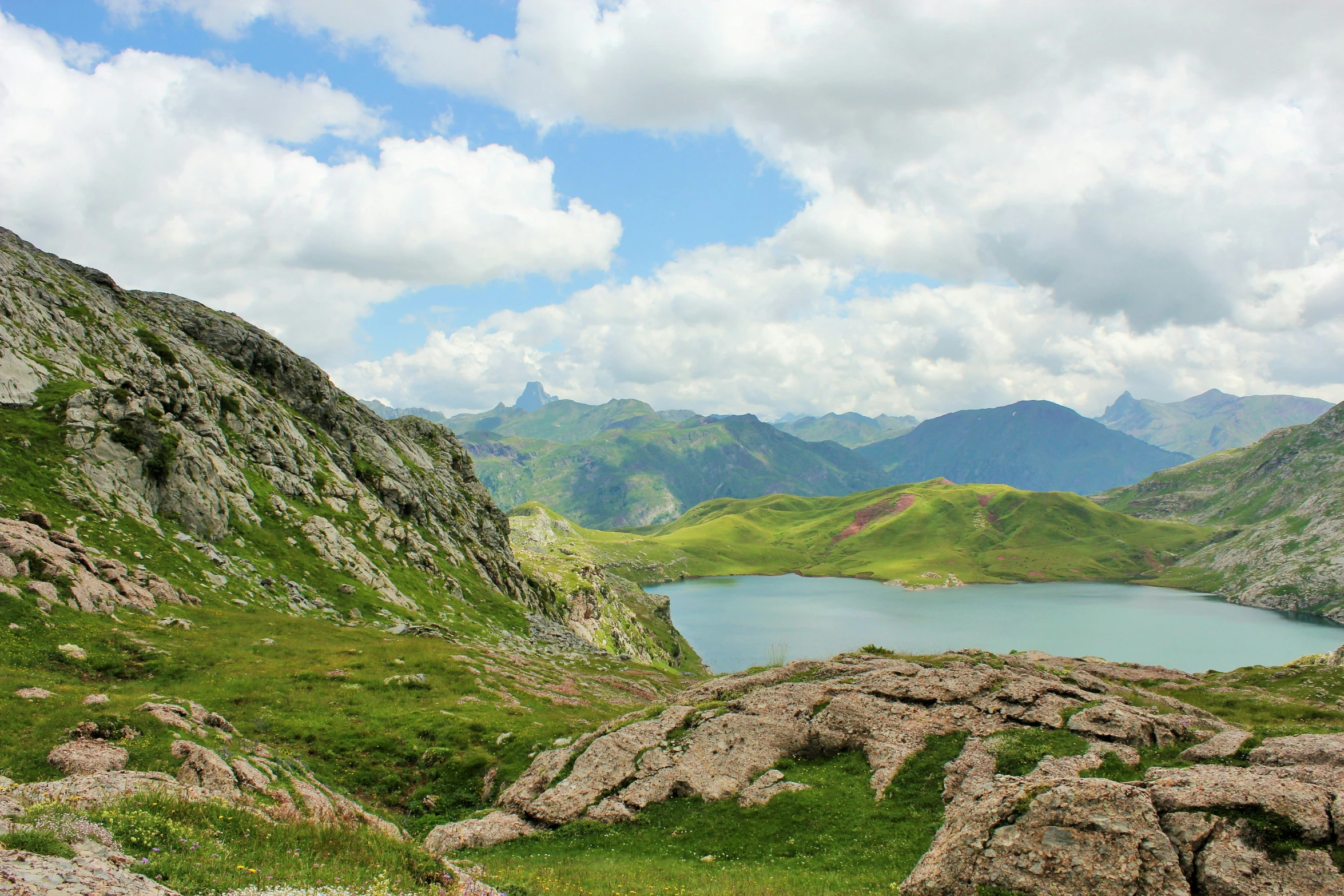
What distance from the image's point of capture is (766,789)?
27688 millimetres

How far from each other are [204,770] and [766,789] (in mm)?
21223

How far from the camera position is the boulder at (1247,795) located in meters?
15.8

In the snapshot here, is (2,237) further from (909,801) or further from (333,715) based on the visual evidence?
(909,801)

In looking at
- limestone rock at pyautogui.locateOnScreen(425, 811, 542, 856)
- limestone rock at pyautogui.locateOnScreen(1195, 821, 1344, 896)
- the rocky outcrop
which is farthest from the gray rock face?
limestone rock at pyautogui.locateOnScreen(1195, 821, 1344, 896)

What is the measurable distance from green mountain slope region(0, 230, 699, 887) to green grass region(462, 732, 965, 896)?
8.09 m

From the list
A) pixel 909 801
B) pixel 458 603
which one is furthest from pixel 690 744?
pixel 458 603

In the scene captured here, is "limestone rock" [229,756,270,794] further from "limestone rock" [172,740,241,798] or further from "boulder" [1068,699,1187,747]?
"boulder" [1068,699,1187,747]

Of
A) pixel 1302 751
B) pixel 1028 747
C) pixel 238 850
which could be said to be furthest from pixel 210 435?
pixel 1302 751

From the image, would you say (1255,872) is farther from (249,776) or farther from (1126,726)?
(249,776)

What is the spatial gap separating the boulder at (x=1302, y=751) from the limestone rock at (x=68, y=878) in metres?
29.6

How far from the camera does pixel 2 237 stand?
277ft

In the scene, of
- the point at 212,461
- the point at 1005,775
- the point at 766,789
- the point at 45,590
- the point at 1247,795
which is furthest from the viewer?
the point at 212,461

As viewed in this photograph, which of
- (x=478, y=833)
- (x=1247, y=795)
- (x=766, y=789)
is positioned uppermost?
(x=1247, y=795)

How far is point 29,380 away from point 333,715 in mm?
49801
